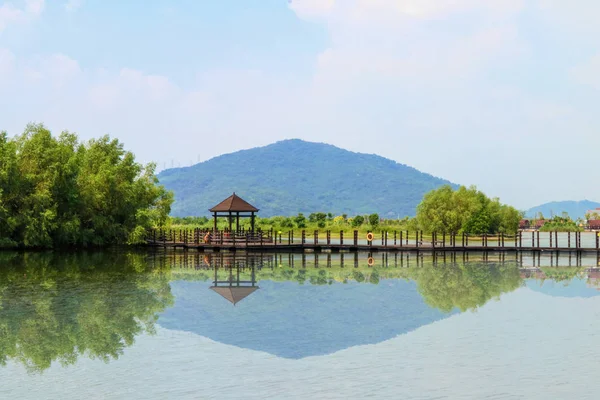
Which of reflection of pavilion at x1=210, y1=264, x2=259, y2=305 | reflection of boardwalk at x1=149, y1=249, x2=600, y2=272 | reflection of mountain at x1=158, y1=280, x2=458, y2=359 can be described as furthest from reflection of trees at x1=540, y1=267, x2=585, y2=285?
reflection of pavilion at x1=210, y1=264, x2=259, y2=305

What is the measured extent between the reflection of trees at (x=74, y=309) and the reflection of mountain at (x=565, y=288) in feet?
41.2

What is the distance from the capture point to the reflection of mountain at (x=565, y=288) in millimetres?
23062

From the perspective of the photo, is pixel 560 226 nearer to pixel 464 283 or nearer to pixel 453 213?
pixel 453 213

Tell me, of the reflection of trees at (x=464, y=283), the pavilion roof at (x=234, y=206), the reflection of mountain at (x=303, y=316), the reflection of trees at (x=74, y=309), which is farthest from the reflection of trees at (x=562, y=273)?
the pavilion roof at (x=234, y=206)

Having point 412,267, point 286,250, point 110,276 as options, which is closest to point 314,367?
point 110,276

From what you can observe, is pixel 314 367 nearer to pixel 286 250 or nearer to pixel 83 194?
pixel 286 250

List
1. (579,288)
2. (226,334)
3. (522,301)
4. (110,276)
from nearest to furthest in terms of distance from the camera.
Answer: (226,334)
(522,301)
(579,288)
(110,276)

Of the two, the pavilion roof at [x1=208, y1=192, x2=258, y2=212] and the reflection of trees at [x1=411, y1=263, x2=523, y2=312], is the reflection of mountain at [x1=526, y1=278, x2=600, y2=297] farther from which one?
the pavilion roof at [x1=208, y1=192, x2=258, y2=212]

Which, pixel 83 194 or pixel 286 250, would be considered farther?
pixel 83 194

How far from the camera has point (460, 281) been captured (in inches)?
1051

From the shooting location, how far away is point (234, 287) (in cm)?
2489

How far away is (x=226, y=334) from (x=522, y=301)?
9891mm

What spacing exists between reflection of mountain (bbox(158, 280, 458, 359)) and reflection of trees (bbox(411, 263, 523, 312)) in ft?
2.21

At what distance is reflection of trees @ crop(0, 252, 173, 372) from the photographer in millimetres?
14055
